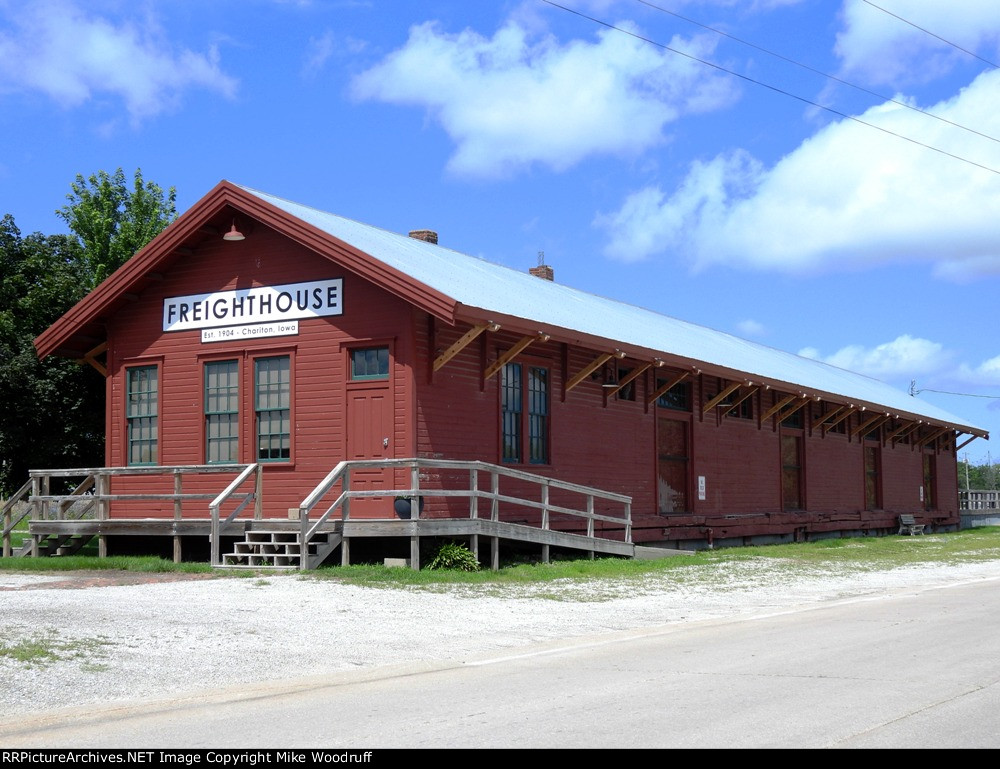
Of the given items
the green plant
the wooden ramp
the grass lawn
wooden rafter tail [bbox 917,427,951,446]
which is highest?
wooden rafter tail [bbox 917,427,951,446]

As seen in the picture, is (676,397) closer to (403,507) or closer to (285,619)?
(403,507)

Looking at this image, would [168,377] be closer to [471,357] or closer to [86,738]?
[471,357]

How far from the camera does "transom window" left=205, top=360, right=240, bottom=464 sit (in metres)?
22.4

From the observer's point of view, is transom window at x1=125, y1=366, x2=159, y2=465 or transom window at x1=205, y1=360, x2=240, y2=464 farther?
transom window at x1=125, y1=366, x2=159, y2=465

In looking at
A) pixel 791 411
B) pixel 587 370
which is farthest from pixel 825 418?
pixel 587 370

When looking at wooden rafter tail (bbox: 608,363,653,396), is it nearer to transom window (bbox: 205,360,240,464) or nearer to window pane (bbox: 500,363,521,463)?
window pane (bbox: 500,363,521,463)

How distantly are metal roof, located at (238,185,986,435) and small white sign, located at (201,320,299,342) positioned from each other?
1919 mm

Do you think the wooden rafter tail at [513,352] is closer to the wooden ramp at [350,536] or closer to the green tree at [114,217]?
the wooden ramp at [350,536]

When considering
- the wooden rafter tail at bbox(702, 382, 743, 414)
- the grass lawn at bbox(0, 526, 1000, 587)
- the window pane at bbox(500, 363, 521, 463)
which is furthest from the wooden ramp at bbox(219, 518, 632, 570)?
the wooden rafter tail at bbox(702, 382, 743, 414)

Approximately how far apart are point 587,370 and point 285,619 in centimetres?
1123

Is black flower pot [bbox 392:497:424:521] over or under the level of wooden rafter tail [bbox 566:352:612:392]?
under

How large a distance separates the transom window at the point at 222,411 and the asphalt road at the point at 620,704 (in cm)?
1191

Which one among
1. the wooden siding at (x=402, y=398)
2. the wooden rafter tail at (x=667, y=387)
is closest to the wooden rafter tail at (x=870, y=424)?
Result: the wooden siding at (x=402, y=398)
